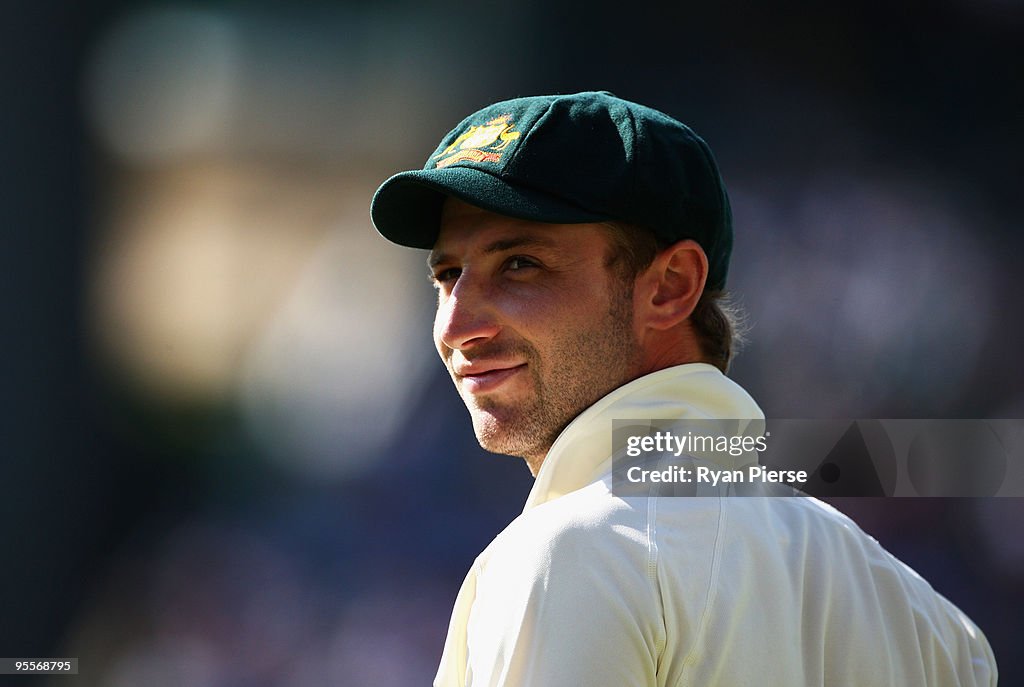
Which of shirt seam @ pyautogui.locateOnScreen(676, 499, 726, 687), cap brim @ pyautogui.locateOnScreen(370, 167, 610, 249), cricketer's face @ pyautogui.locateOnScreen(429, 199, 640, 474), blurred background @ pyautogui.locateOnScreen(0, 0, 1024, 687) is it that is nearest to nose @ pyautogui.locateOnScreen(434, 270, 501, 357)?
cricketer's face @ pyautogui.locateOnScreen(429, 199, 640, 474)

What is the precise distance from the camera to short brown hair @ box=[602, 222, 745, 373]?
53.3 inches

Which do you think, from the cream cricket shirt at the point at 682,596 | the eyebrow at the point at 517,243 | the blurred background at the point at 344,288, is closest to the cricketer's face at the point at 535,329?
the eyebrow at the point at 517,243

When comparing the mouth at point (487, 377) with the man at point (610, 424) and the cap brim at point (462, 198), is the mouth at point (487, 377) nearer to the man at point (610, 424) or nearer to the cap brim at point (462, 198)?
the man at point (610, 424)

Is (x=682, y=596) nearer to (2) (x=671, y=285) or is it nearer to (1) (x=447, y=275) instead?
(2) (x=671, y=285)

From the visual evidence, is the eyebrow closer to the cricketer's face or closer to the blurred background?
the cricketer's face

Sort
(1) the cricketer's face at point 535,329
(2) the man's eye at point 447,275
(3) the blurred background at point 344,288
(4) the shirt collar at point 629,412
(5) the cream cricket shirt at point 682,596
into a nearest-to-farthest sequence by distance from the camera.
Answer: (5) the cream cricket shirt at point 682,596 → (4) the shirt collar at point 629,412 → (1) the cricketer's face at point 535,329 → (2) the man's eye at point 447,275 → (3) the blurred background at point 344,288

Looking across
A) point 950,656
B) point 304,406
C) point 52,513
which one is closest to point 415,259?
point 304,406

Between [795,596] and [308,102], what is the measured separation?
3423 millimetres

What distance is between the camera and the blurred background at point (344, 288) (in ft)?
12.0

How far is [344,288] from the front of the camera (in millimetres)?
3969

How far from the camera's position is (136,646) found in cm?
362

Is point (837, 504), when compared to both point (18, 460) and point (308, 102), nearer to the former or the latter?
point (308, 102)

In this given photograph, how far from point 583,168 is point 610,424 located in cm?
30

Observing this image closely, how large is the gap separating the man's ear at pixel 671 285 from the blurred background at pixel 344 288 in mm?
2371
